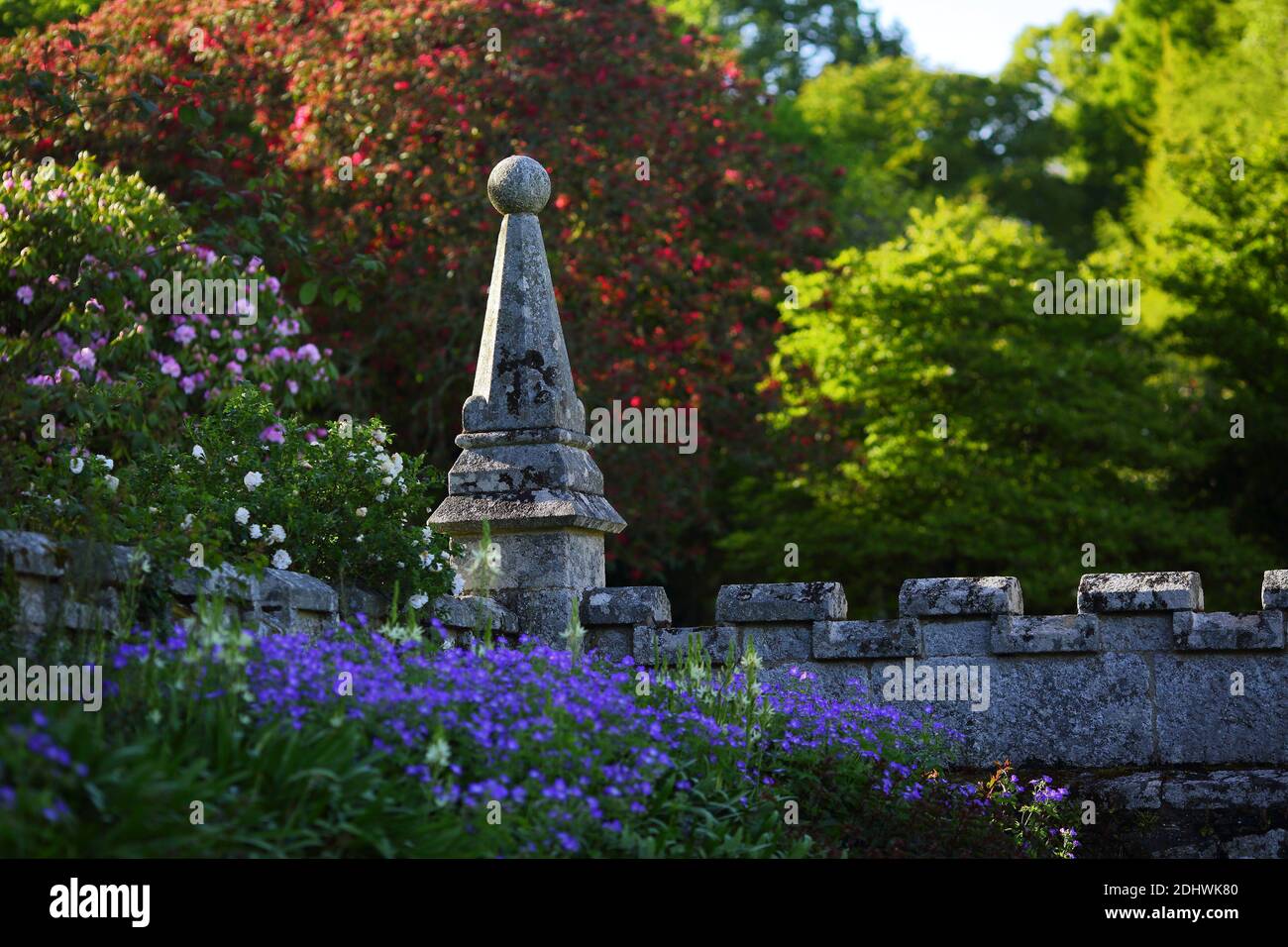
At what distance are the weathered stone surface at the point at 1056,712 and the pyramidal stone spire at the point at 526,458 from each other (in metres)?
1.97

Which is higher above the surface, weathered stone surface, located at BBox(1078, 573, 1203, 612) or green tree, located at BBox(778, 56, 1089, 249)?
green tree, located at BBox(778, 56, 1089, 249)

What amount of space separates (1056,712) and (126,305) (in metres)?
6.99

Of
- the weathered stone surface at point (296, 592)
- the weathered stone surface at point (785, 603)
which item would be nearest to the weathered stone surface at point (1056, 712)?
the weathered stone surface at point (785, 603)

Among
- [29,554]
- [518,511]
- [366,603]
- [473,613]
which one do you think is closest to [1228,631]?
[518,511]

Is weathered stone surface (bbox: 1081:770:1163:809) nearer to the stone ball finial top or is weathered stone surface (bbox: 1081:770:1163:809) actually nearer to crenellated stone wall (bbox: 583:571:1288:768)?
crenellated stone wall (bbox: 583:571:1288:768)

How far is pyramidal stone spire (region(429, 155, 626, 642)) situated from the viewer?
27.3 feet

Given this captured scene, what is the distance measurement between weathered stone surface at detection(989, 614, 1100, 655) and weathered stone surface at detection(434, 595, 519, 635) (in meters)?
2.52

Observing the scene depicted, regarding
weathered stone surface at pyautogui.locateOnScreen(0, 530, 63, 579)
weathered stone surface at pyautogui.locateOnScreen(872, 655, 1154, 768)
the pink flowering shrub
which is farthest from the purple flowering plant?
the pink flowering shrub

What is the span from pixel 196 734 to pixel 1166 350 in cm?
2121

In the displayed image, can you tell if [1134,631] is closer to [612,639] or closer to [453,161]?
[612,639]

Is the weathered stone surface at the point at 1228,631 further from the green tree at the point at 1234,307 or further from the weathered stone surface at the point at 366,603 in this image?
the green tree at the point at 1234,307

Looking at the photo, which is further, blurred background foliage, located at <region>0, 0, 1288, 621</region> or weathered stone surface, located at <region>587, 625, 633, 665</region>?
blurred background foliage, located at <region>0, 0, 1288, 621</region>

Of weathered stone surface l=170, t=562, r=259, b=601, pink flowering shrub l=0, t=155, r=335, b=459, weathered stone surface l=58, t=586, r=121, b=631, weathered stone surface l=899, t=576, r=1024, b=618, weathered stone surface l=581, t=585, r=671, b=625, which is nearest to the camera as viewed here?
weathered stone surface l=58, t=586, r=121, b=631

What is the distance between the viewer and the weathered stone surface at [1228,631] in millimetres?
7617
